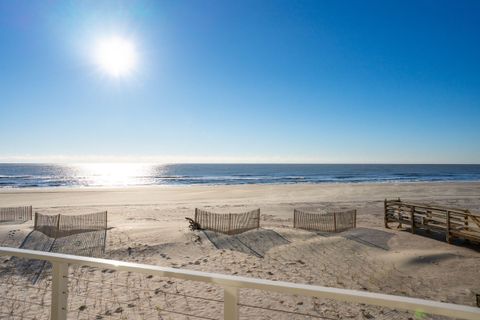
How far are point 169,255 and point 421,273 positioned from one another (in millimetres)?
8820

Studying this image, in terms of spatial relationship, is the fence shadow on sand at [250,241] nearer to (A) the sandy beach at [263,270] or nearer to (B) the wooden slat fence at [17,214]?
(A) the sandy beach at [263,270]

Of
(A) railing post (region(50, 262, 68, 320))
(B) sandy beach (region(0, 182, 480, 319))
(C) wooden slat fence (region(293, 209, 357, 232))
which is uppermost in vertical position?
(A) railing post (region(50, 262, 68, 320))

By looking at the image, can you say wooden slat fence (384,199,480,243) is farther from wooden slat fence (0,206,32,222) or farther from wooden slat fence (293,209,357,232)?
wooden slat fence (0,206,32,222)

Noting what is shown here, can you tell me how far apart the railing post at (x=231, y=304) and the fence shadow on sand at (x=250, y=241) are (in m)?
10.7

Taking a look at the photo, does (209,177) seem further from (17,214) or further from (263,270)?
(263,270)

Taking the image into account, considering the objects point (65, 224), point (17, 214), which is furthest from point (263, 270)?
point (17, 214)

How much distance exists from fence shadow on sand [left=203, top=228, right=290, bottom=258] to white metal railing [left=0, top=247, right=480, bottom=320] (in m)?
10.5

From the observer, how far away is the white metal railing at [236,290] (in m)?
1.72

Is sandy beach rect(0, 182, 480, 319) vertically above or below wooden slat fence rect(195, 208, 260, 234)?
below

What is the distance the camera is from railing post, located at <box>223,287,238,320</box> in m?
2.15

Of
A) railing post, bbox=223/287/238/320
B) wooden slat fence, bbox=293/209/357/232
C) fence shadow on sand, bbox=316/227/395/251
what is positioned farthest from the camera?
wooden slat fence, bbox=293/209/357/232

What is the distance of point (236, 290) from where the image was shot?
214 cm

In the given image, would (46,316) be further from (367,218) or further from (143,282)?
(367,218)

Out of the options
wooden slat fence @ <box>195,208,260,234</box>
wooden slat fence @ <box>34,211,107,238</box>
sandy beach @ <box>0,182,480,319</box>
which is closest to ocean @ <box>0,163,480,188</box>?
wooden slat fence @ <box>34,211,107,238</box>
